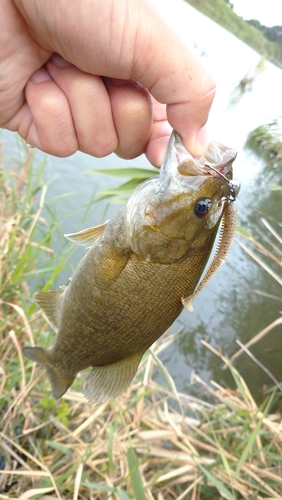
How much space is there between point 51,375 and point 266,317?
4.52 metres

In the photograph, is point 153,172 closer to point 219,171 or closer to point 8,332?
point 219,171

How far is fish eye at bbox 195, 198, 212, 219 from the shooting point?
148cm

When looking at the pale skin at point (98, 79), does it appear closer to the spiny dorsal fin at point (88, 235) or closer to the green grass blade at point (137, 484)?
the spiny dorsal fin at point (88, 235)

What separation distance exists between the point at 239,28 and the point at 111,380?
30.8m

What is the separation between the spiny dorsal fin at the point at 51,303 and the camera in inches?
72.4

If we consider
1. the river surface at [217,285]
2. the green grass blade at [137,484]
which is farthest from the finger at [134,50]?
the green grass blade at [137,484]

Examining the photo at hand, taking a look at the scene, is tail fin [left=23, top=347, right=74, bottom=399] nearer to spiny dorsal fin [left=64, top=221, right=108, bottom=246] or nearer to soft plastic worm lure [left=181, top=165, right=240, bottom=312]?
spiny dorsal fin [left=64, top=221, right=108, bottom=246]

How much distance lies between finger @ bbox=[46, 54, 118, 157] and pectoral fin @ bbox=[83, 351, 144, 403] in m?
0.92

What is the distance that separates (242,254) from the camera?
6559 millimetres

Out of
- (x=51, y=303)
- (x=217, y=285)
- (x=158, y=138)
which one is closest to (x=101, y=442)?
(x=51, y=303)

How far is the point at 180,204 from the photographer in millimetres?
1513

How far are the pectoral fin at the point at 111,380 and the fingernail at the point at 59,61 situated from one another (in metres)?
1.18

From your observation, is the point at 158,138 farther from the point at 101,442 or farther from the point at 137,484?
the point at 101,442

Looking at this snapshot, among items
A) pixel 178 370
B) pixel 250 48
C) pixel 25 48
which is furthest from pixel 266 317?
pixel 250 48
